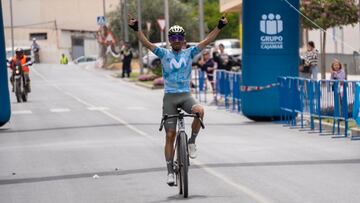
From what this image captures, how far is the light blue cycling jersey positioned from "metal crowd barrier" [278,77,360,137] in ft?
23.1

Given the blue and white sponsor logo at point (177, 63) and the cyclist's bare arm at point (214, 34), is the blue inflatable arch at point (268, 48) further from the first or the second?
the blue and white sponsor logo at point (177, 63)

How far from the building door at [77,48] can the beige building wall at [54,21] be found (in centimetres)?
54

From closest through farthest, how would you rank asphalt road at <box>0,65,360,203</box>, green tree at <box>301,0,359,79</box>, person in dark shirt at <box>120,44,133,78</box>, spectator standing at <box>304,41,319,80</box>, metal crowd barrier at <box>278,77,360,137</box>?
asphalt road at <box>0,65,360,203</box>, metal crowd barrier at <box>278,77,360,137</box>, spectator standing at <box>304,41,319,80</box>, green tree at <box>301,0,359,79</box>, person in dark shirt at <box>120,44,133,78</box>

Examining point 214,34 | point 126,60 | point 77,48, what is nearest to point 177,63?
point 214,34

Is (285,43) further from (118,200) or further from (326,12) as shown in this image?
(118,200)

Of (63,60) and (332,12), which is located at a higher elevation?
(332,12)

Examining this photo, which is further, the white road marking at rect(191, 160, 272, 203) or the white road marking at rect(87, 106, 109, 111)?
the white road marking at rect(87, 106, 109, 111)

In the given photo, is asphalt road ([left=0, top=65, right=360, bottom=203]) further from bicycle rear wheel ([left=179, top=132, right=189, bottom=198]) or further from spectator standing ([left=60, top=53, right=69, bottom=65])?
spectator standing ([left=60, top=53, right=69, bottom=65])

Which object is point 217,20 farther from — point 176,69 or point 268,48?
point 176,69

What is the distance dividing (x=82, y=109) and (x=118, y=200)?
19.5 m

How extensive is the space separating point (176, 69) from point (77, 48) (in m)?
99.6

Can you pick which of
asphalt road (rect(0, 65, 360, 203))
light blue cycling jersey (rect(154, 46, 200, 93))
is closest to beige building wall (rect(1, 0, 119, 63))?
asphalt road (rect(0, 65, 360, 203))

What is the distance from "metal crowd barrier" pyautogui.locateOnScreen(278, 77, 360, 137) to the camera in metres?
19.1

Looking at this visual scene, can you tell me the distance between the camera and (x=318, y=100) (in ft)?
67.5
